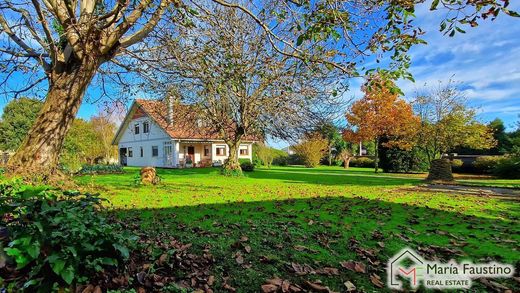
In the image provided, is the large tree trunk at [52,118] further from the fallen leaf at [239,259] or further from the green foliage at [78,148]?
the fallen leaf at [239,259]

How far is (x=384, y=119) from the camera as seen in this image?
21.0m

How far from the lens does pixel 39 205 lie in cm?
242

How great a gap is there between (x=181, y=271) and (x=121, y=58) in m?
8.86

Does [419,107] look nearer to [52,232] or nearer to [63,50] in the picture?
[63,50]

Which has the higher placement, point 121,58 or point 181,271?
point 121,58

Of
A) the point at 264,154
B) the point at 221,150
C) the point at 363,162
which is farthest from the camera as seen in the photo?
the point at 221,150

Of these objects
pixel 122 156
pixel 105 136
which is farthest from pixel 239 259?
pixel 105 136

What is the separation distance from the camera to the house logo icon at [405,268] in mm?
2830

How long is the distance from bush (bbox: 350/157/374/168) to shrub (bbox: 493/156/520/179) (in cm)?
1511

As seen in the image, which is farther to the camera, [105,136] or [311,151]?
[105,136]

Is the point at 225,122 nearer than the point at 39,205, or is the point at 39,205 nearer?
the point at 39,205

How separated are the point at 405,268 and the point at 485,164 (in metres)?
22.4

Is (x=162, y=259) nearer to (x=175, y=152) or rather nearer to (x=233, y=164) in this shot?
(x=233, y=164)

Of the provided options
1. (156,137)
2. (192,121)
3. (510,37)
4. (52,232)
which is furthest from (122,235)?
(156,137)
